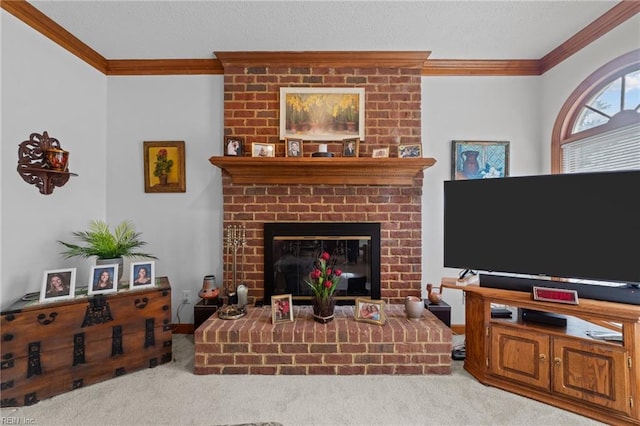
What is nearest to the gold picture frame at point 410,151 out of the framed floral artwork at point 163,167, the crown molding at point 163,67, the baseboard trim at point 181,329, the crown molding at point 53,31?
the crown molding at point 163,67

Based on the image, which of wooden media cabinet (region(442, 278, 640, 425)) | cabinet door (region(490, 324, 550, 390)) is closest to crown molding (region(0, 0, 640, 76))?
wooden media cabinet (region(442, 278, 640, 425))

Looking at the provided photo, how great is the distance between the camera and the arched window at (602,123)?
1.98 metres

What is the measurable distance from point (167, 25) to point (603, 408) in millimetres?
4018

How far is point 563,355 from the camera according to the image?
168 cm

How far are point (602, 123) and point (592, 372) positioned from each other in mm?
1944

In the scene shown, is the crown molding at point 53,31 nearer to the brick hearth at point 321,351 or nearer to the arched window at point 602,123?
the brick hearth at point 321,351

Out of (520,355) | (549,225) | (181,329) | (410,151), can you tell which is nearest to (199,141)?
(181,329)

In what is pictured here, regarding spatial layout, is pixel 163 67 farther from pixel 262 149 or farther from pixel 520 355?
pixel 520 355

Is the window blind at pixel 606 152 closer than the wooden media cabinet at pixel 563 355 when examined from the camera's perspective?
No

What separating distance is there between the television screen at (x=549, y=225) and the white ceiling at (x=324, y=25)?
1267mm

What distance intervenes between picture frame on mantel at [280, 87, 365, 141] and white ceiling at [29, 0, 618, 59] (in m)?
0.39

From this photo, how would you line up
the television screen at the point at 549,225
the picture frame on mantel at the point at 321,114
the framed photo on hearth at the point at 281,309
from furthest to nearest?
the picture frame on mantel at the point at 321,114, the framed photo on hearth at the point at 281,309, the television screen at the point at 549,225

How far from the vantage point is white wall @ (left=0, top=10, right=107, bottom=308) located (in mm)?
1865

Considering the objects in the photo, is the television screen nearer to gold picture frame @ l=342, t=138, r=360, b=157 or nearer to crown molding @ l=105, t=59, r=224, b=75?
gold picture frame @ l=342, t=138, r=360, b=157
